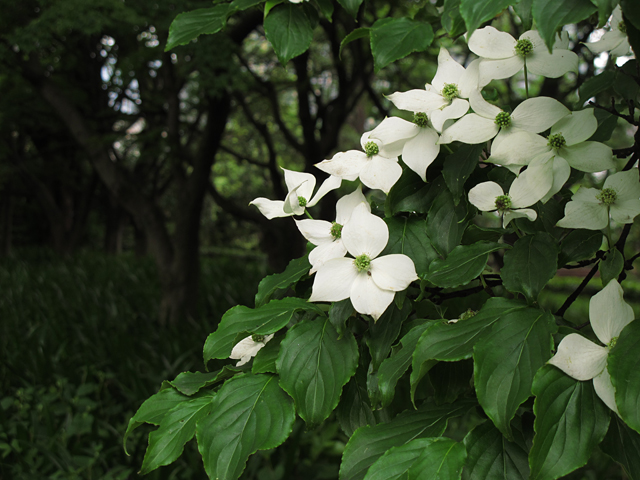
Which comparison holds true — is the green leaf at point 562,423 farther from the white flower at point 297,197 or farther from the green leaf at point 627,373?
the white flower at point 297,197

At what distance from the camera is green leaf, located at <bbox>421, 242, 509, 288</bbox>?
65 centimetres

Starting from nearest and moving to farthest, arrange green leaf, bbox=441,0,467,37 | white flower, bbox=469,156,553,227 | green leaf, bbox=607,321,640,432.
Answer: green leaf, bbox=607,321,640,432 → white flower, bbox=469,156,553,227 → green leaf, bbox=441,0,467,37

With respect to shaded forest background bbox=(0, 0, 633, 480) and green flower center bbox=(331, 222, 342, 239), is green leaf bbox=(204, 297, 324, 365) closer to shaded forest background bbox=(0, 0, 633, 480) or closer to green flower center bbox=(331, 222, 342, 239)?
green flower center bbox=(331, 222, 342, 239)

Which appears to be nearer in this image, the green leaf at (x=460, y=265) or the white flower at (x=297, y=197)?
the green leaf at (x=460, y=265)

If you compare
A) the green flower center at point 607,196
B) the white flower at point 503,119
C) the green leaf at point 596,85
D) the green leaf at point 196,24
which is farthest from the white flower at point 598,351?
the green leaf at point 196,24

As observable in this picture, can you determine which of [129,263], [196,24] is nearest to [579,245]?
[196,24]

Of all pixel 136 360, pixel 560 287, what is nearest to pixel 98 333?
pixel 136 360

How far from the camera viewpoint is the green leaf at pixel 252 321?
71cm

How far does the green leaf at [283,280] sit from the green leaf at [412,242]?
144 millimetres

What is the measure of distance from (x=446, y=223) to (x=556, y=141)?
178 mm

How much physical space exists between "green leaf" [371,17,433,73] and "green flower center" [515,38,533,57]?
145 millimetres

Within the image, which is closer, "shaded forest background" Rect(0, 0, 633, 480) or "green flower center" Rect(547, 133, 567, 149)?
"green flower center" Rect(547, 133, 567, 149)

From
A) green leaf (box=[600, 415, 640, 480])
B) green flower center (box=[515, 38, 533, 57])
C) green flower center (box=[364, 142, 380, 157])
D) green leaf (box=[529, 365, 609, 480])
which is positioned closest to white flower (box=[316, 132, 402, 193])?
green flower center (box=[364, 142, 380, 157])

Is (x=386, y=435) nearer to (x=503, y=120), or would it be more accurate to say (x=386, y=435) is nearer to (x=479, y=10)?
(x=503, y=120)
